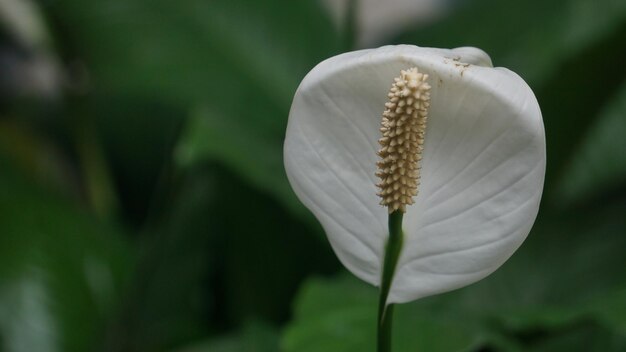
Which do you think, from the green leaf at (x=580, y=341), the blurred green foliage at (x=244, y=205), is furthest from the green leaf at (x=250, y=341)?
the green leaf at (x=580, y=341)

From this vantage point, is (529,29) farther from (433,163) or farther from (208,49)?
(433,163)

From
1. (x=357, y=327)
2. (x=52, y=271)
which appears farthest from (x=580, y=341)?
(x=52, y=271)

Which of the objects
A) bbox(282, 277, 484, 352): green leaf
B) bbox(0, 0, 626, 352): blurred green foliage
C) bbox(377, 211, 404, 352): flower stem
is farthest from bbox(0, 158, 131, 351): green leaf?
bbox(377, 211, 404, 352): flower stem

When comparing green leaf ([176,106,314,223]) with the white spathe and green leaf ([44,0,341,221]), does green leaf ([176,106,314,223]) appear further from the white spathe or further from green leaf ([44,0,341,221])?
the white spathe

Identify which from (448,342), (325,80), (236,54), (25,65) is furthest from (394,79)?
(25,65)

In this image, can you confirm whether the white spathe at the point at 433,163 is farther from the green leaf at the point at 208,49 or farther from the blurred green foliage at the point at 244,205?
the green leaf at the point at 208,49

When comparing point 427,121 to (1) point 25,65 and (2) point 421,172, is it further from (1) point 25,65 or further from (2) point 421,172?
(1) point 25,65
